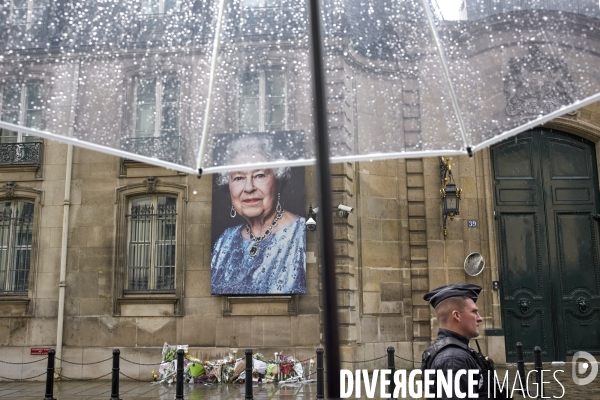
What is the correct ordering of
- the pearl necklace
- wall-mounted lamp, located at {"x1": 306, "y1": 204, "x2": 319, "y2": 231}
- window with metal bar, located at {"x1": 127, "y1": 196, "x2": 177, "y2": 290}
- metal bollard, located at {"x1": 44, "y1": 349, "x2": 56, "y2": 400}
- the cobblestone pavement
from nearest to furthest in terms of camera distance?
1. metal bollard, located at {"x1": 44, "y1": 349, "x2": 56, "y2": 400}
2. the cobblestone pavement
3. wall-mounted lamp, located at {"x1": 306, "y1": 204, "x2": 319, "y2": 231}
4. the pearl necklace
5. window with metal bar, located at {"x1": 127, "y1": 196, "x2": 177, "y2": 290}

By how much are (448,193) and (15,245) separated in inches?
421

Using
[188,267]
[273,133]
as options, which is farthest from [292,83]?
[188,267]

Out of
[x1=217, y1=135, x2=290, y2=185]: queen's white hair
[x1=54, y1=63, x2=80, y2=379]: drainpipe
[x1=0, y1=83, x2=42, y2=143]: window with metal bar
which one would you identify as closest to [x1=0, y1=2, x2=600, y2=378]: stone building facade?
[x1=54, y1=63, x2=80, y2=379]: drainpipe

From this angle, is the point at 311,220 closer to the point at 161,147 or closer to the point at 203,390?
the point at 203,390

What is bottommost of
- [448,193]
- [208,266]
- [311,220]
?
[208,266]

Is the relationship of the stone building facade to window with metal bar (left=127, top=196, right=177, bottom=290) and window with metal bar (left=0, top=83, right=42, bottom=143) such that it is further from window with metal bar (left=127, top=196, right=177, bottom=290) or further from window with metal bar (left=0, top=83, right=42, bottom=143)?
window with metal bar (left=0, top=83, right=42, bottom=143)

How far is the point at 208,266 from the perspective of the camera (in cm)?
1401

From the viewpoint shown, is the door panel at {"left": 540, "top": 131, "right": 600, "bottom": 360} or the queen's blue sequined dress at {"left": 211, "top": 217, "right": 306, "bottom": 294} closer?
the queen's blue sequined dress at {"left": 211, "top": 217, "right": 306, "bottom": 294}

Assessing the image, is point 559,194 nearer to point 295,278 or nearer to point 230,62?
point 295,278

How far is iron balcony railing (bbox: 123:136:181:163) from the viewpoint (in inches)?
99.0

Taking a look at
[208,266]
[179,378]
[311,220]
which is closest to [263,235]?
[311,220]

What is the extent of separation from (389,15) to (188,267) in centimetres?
1221

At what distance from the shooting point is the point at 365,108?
256 centimetres

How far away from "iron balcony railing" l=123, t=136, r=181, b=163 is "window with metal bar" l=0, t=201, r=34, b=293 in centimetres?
1381
